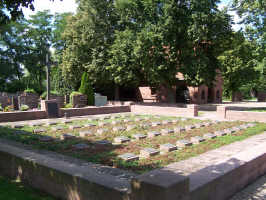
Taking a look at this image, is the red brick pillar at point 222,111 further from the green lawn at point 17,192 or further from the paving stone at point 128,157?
the green lawn at point 17,192

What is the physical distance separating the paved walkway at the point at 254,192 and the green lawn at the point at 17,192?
140 inches

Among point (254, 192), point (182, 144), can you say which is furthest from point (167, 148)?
point (254, 192)

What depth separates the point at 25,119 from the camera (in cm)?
1528

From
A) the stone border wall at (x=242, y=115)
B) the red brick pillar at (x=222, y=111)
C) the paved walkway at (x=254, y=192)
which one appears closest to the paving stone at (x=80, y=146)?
the paved walkway at (x=254, y=192)

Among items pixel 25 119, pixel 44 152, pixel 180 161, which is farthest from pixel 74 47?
pixel 180 161

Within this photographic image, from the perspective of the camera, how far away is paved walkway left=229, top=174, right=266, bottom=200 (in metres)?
4.59

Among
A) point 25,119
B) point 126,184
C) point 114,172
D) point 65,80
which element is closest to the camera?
point 126,184

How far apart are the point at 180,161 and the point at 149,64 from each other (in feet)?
52.9

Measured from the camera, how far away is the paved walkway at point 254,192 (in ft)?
15.0

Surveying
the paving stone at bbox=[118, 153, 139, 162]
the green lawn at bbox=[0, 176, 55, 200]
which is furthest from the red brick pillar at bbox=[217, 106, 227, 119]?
the green lawn at bbox=[0, 176, 55, 200]

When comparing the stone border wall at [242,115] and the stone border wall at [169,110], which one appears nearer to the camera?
the stone border wall at [242,115]

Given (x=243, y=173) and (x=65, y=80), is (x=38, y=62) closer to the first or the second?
(x=65, y=80)

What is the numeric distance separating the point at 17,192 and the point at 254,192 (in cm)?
461

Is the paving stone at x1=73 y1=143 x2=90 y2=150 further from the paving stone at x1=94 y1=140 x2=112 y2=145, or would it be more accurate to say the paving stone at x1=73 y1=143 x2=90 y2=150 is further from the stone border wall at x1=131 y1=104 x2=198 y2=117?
the stone border wall at x1=131 y1=104 x2=198 y2=117
